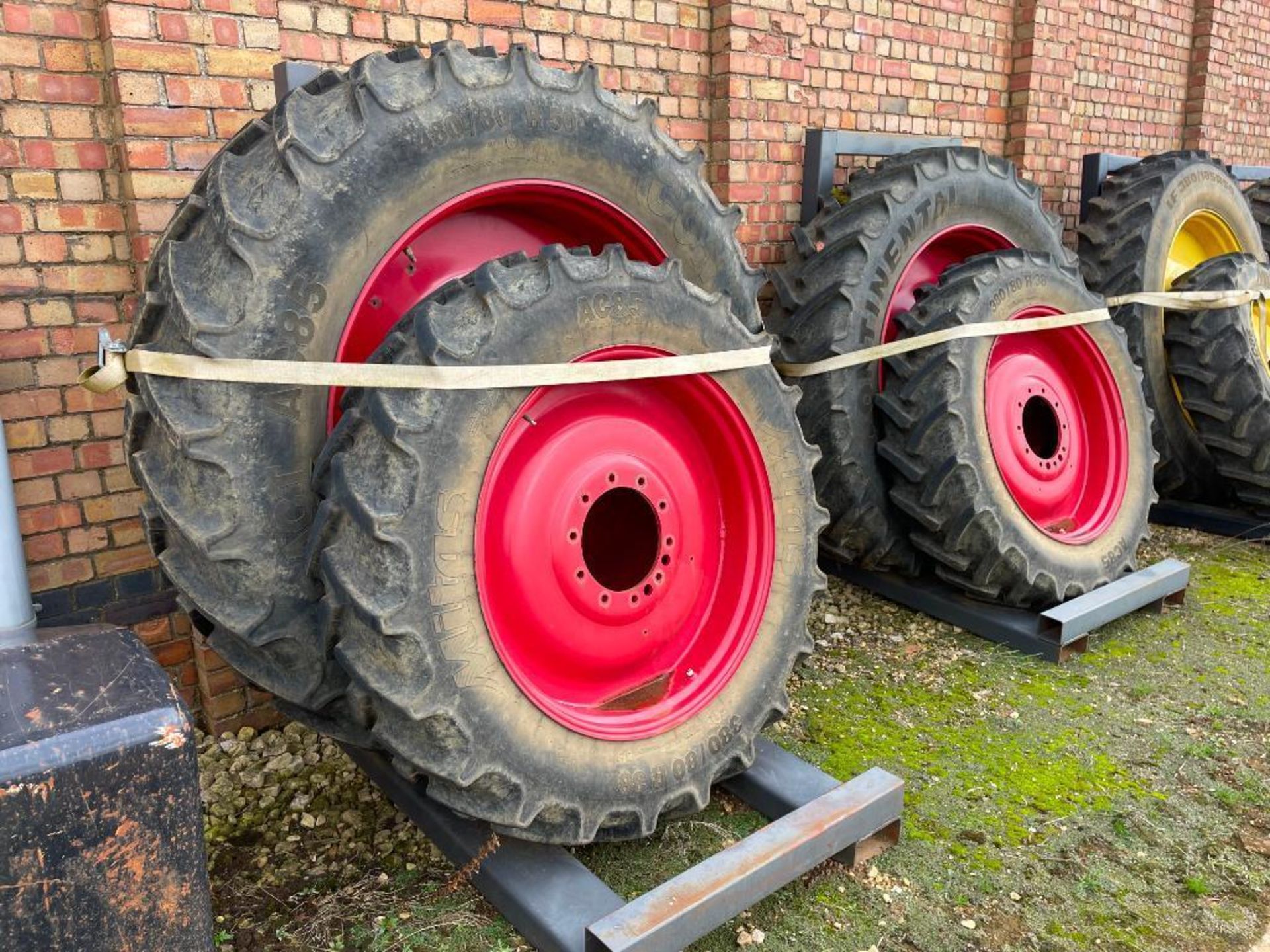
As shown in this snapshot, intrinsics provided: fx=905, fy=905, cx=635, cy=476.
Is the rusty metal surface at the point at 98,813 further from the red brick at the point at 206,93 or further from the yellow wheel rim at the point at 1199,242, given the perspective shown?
the yellow wheel rim at the point at 1199,242

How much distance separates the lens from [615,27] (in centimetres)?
354

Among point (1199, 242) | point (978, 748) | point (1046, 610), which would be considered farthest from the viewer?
point (1199, 242)

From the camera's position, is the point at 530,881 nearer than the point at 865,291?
Yes

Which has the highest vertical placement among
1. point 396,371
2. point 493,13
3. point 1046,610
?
point 493,13

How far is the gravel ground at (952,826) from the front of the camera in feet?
6.84

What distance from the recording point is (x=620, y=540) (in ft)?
8.53

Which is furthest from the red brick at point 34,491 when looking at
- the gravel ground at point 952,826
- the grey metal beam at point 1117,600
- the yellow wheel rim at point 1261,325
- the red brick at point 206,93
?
the yellow wheel rim at point 1261,325

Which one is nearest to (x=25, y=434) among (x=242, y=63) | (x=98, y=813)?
(x=242, y=63)

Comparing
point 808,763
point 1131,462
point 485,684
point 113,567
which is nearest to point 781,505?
point 808,763

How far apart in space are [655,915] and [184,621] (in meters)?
1.82

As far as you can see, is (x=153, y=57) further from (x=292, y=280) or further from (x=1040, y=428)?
(x=1040, y=428)

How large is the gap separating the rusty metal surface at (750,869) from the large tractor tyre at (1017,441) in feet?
4.46

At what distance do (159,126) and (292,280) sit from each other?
3.03 ft

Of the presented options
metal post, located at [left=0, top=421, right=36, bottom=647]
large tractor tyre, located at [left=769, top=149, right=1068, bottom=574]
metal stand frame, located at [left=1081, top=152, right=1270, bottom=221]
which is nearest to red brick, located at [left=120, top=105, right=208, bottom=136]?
metal post, located at [left=0, top=421, right=36, bottom=647]
